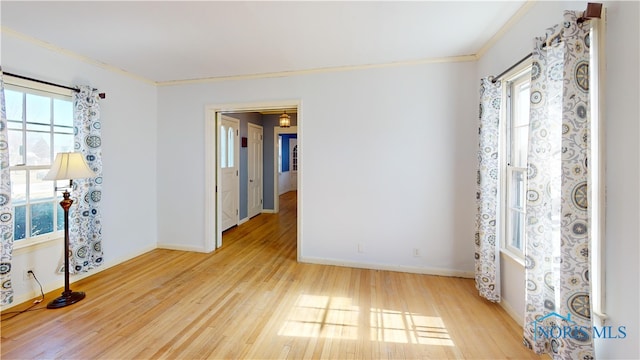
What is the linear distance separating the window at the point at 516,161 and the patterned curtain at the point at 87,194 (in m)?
4.29

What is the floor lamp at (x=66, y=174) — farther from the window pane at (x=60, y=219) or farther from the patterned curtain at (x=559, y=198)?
the patterned curtain at (x=559, y=198)

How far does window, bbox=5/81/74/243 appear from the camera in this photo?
8.20ft

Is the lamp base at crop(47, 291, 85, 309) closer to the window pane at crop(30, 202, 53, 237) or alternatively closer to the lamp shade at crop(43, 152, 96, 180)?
the window pane at crop(30, 202, 53, 237)

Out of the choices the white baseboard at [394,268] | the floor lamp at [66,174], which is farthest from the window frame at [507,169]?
the floor lamp at [66,174]

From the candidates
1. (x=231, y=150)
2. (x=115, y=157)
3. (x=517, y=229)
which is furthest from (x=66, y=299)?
(x=517, y=229)

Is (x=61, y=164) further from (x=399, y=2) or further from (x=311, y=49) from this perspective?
(x=399, y=2)

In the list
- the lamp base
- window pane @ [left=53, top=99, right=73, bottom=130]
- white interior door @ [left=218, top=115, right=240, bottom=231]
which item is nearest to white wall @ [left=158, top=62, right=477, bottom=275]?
white interior door @ [left=218, top=115, right=240, bottom=231]

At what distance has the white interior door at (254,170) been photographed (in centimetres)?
607

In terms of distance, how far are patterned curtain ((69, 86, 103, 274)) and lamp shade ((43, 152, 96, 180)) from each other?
58 centimetres

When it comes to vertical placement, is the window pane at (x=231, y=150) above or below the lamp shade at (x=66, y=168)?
above

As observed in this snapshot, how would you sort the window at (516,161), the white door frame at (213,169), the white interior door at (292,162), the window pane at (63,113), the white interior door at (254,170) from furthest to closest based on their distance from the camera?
the white interior door at (292,162) < the white interior door at (254,170) < the white door frame at (213,169) < the window pane at (63,113) < the window at (516,161)

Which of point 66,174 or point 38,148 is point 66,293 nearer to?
point 66,174

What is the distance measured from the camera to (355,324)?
2230 mm

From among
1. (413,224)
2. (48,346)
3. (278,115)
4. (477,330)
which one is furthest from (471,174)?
(278,115)
